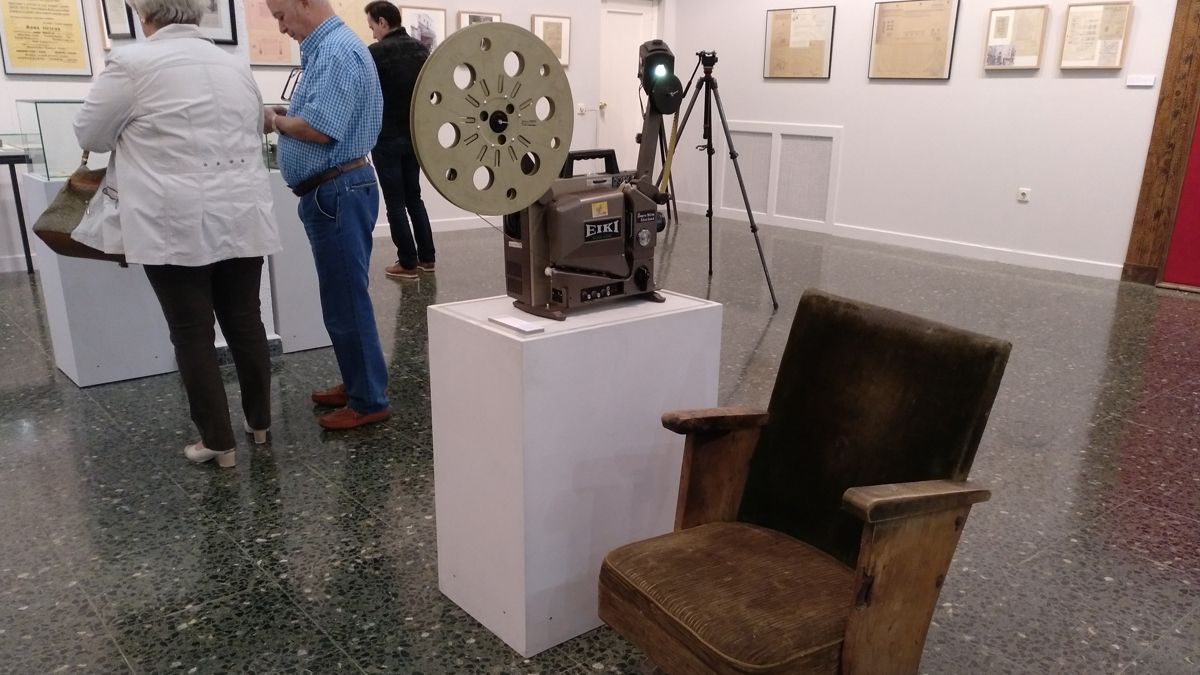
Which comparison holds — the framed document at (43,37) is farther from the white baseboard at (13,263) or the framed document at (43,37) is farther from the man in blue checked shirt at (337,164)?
the man in blue checked shirt at (337,164)

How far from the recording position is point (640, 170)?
1824mm

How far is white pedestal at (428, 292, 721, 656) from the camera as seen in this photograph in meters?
1.60

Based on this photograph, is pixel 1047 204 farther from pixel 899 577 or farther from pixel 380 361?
pixel 899 577

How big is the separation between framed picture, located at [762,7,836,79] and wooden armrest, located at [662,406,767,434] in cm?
576

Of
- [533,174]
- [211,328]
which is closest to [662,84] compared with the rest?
[533,174]

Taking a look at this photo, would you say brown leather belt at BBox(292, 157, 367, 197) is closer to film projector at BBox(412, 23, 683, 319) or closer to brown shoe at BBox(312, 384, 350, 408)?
brown shoe at BBox(312, 384, 350, 408)

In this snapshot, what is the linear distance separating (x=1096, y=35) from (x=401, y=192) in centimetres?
436

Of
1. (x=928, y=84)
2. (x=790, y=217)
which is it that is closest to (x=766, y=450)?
(x=928, y=84)

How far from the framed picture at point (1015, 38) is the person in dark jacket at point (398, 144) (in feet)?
12.4

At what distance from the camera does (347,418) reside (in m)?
2.83

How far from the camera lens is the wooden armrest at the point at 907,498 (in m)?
1.23

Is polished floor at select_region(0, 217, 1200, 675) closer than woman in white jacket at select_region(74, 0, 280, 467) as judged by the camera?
Yes

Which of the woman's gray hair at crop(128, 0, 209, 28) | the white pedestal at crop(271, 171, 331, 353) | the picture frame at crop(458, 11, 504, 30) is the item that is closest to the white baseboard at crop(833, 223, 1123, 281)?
the picture frame at crop(458, 11, 504, 30)

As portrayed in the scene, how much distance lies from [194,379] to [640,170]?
57.2 inches
